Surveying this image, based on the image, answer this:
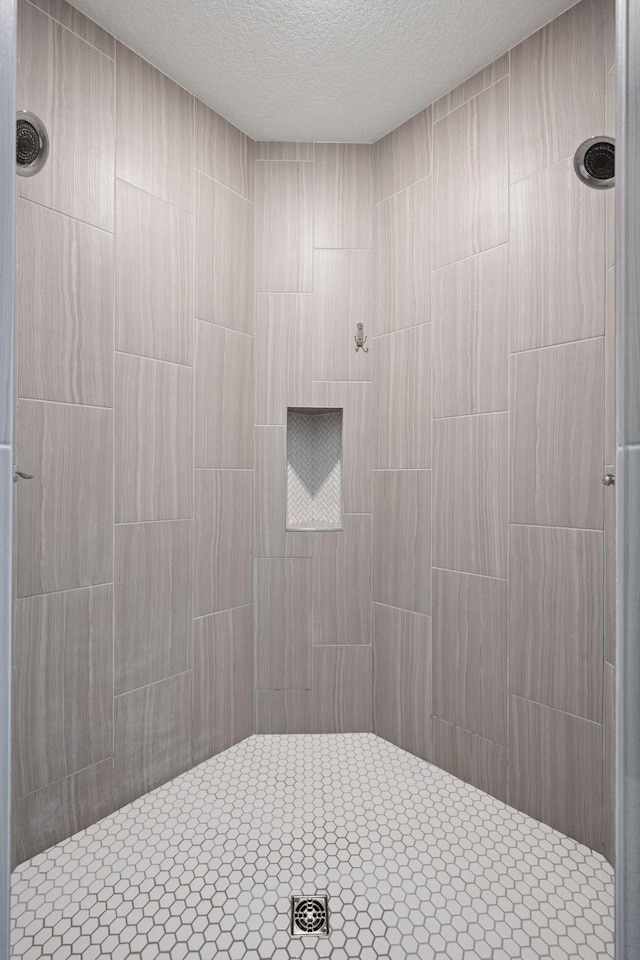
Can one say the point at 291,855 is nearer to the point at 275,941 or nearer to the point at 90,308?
the point at 275,941

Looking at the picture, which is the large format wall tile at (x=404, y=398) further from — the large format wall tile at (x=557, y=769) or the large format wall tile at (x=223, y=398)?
the large format wall tile at (x=557, y=769)

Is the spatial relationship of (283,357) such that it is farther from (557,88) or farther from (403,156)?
(557,88)

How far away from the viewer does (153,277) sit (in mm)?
1769

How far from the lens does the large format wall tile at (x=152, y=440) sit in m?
1.68

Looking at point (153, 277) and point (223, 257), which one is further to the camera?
point (223, 257)

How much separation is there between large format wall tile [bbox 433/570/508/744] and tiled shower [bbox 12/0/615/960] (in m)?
0.01

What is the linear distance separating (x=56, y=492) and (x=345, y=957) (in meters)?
1.35

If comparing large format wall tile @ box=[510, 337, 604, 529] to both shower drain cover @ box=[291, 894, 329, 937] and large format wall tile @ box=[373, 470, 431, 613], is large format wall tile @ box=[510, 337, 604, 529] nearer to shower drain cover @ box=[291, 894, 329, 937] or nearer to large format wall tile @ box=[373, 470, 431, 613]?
large format wall tile @ box=[373, 470, 431, 613]

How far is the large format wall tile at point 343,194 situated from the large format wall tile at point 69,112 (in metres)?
0.82

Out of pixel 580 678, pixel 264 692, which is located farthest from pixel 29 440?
pixel 580 678

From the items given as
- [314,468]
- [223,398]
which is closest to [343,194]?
[223,398]

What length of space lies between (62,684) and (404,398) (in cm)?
151

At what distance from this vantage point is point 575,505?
4.96ft

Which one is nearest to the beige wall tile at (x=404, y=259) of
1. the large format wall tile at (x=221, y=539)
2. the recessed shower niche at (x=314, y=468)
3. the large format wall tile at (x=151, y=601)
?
the recessed shower niche at (x=314, y=468)
